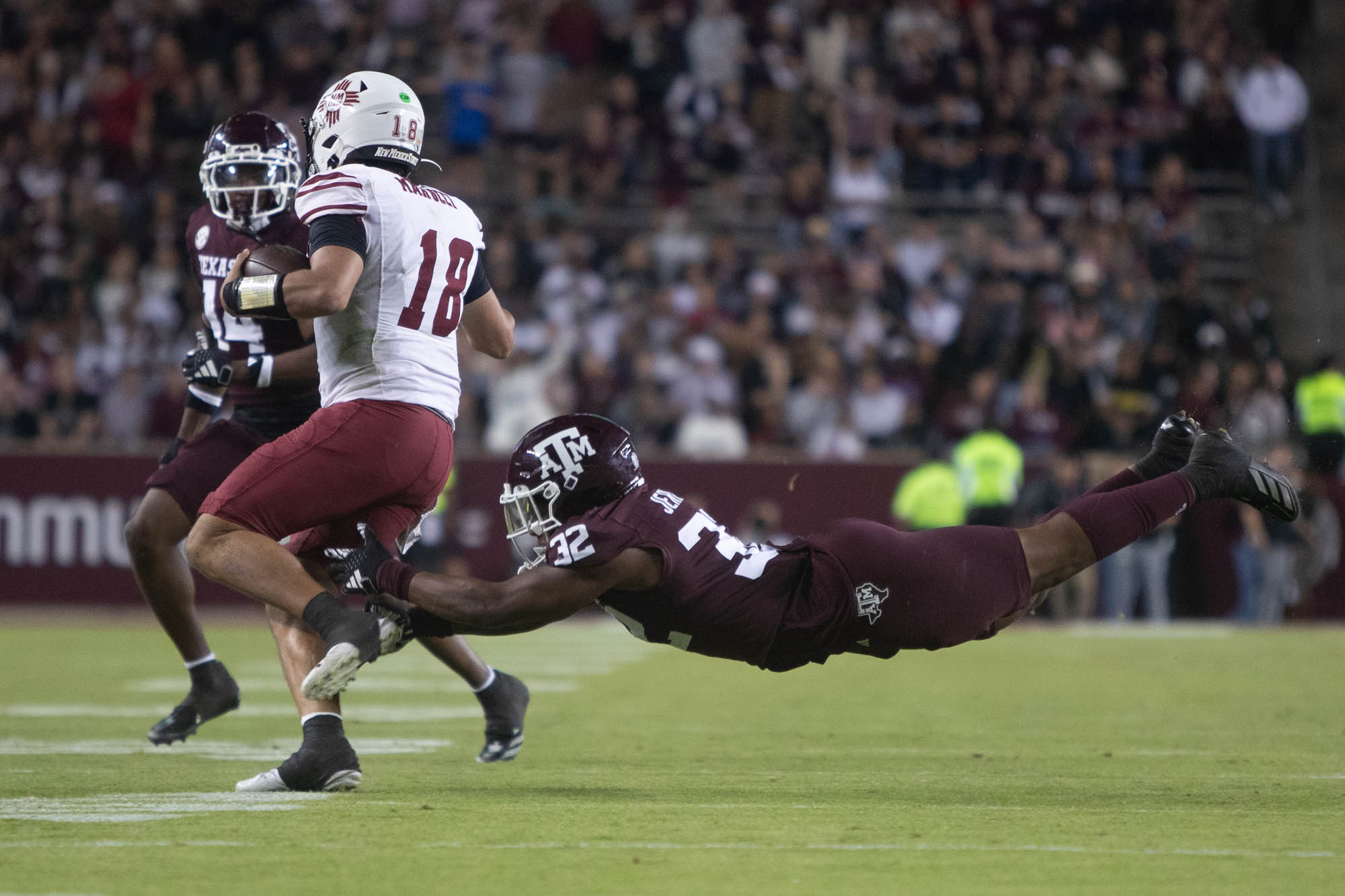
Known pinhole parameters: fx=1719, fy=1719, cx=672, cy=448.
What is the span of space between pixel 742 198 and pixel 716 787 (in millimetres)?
11501

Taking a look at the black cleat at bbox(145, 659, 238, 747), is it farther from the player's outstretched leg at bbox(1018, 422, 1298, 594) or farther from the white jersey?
the player's outstretched leg at bbox(1018, 422, 1298, 594)

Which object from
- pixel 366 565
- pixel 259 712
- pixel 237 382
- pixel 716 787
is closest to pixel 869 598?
pixel 716 787

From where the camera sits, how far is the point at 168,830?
3.99 metres

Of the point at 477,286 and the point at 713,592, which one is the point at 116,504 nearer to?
the point at 477,286

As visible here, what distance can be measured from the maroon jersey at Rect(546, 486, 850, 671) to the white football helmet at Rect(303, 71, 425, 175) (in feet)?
4.07

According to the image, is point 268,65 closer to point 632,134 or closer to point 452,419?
point 632,134

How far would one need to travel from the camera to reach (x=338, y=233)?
4.61 m

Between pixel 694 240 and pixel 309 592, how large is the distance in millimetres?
10948

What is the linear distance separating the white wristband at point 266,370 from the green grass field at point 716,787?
122 centimetres

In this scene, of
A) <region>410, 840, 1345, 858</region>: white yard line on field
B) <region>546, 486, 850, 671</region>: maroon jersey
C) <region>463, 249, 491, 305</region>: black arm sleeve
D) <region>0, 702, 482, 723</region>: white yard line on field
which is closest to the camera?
<region>410, 840, 1345, 858</region>: white yard line on field

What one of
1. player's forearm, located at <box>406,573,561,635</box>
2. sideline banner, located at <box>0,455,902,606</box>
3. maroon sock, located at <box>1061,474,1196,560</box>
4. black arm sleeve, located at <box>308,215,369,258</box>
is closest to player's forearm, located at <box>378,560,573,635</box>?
player's forearm, located at <box>406,573,561,635</box>

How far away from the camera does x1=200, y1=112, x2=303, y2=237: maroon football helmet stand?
18.2 feet

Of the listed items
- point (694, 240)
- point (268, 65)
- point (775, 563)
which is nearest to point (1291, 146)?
point (694, 240)

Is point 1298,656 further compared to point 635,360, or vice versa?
point 635,360
